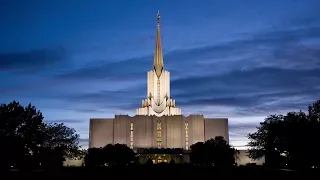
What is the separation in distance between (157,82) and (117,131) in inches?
702

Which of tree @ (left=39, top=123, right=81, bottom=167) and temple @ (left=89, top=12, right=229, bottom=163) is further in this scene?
temple @ (left=89, top=12, right=229, bottom=163)

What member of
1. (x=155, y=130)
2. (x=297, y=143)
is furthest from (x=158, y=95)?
(x=297, y=143)

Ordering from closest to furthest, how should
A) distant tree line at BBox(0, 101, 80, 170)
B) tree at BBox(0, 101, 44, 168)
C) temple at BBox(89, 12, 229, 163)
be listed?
1. distant tree line at BBox(0, 101, 80, 170)
2. tree at BBox(0, 101, 44, 168)
3. temple at BBox(89, 12, 229, 163)

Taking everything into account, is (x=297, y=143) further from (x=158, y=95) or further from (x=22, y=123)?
(x=158, y=95)

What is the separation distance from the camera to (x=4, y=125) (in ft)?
190

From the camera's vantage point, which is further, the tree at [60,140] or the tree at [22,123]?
the tree at [60,140]

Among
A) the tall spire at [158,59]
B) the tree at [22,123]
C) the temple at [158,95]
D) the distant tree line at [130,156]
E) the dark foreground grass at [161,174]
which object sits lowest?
the dark foreground grass at [161,174]

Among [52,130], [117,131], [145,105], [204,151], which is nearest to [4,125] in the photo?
[52,130]

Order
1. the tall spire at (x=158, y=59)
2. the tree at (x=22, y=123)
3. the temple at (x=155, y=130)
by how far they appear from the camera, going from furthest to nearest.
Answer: the tall spire at (x=158, y=59) < the temple at (x=155, y=130) < the tree at (x=22, y=123)

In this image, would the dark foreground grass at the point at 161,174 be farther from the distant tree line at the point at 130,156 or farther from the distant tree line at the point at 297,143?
the distant tree line at the point at 130,156

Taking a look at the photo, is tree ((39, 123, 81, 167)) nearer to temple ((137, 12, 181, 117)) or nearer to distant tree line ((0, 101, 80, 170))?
distant tree line ((0, 101, 80, 170))

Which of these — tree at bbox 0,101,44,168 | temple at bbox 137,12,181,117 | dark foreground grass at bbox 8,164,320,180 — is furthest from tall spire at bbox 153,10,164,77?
dark foreground grass at bbox 8,164,320,180

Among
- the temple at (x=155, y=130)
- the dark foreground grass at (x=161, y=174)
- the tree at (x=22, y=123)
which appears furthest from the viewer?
the temple at (x=155, y=130)

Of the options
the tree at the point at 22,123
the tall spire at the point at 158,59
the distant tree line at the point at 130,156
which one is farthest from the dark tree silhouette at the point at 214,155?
the tall spire at the point at 158,59
